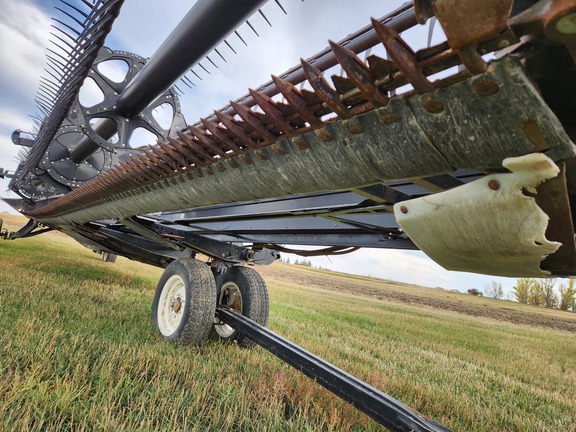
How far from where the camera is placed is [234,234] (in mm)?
4305

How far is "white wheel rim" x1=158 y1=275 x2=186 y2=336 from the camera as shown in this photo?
147 inches

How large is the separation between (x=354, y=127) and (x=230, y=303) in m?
3.65

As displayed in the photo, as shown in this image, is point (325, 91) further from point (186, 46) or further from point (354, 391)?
point (186, 46)

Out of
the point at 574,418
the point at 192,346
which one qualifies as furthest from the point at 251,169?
the point at 574,418

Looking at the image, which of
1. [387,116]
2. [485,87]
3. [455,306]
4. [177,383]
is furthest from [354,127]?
[455,306]

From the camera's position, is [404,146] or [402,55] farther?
[404,146]

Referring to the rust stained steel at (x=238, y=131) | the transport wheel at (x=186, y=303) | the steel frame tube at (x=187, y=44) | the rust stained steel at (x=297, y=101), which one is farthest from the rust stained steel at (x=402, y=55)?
the transport wheel at (x=186, y=303)

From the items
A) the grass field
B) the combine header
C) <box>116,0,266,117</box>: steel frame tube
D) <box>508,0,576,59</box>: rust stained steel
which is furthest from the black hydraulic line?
<box>116,0,266,117</box>: steel frame tube

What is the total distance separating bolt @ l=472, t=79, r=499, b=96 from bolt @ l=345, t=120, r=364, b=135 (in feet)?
1.13

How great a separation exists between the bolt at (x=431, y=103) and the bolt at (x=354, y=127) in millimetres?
215

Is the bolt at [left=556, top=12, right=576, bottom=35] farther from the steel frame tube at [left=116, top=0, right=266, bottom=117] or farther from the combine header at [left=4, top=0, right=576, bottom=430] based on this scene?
the steel frame tube at [left=116, top=0, right=266, bottom=117]

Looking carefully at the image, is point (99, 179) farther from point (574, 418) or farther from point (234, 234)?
point (574, 418)

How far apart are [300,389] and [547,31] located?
2.62 meters

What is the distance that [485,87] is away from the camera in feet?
2.65
